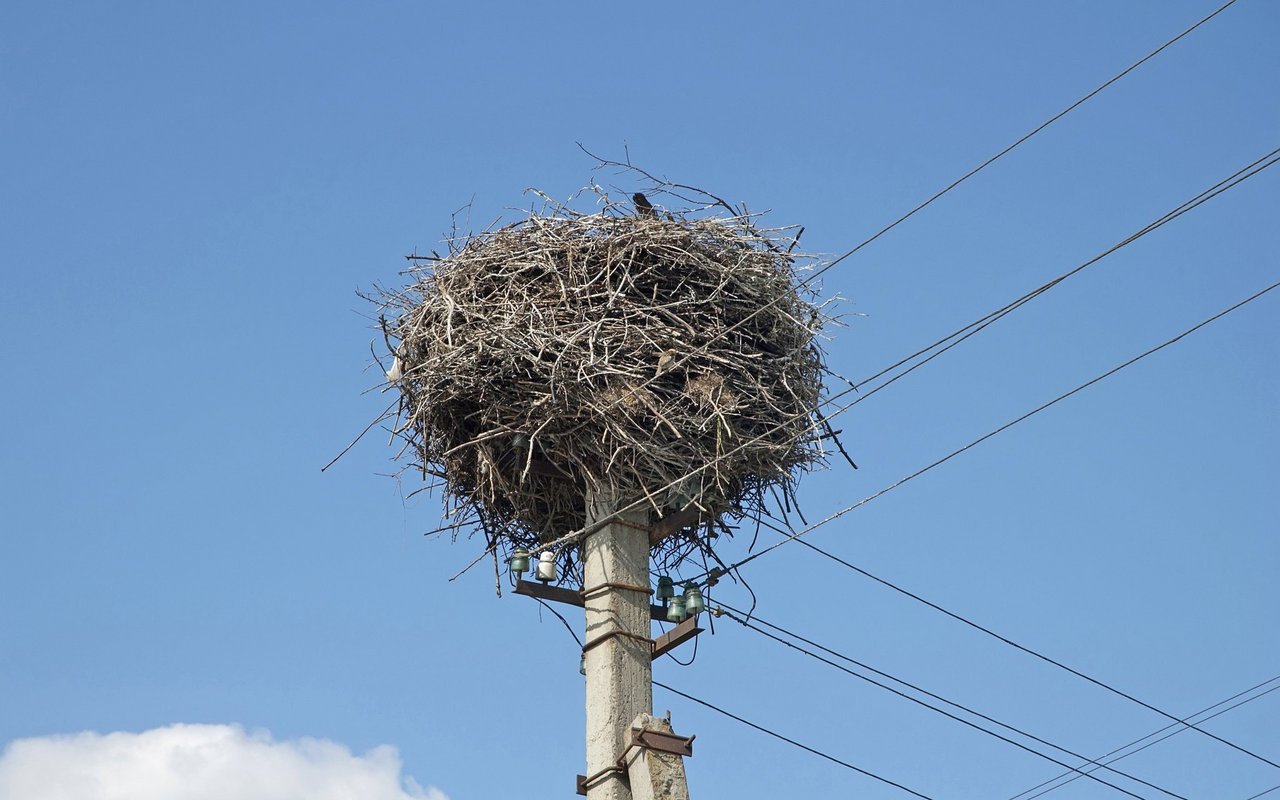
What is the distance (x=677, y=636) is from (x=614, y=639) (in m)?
0.32

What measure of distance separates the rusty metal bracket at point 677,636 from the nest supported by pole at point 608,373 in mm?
577

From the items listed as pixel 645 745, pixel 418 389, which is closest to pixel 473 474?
pixel 418 389

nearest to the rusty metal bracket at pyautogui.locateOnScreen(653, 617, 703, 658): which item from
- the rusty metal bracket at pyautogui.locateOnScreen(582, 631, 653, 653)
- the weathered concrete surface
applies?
the rusty metal bracket at pyautogui.locateOnScreen(582, 631, 653, 653)

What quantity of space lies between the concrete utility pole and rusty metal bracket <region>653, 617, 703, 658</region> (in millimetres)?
63

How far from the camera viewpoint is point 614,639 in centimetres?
823

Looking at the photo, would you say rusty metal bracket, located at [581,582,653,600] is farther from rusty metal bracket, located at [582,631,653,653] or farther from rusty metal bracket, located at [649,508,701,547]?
rusty metal bracket, located at [649,508,701,547]

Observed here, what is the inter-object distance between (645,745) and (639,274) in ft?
9.36

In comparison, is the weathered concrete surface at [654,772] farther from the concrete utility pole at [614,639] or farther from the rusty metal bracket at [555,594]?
the rusty metal bracket at [555,594]

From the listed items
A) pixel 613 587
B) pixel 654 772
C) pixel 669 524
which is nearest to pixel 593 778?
pixel 654 772

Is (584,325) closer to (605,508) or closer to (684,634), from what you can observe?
(605,508)

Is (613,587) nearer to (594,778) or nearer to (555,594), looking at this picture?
(555,594)

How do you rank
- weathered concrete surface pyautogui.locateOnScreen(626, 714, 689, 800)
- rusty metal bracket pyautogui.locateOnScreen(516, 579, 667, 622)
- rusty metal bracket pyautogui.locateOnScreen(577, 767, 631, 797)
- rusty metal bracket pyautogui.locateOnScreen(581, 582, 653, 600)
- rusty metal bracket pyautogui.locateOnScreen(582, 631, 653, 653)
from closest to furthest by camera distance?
weathered concrete surface pyautogui.locateOnScreen(626, 714, 689, 800)
rusty metal bracket pyautogui.locateOnScreen(577, 767, 631, 797)
rusty metal bracket pyautogui.locateOnScreen(582, 631, 653, 653)
rusty metal bracket pyautogui.locateOnScreen(581, 582, 653, 600)
rusty metal bracket pyautogui.locateOnScreen(516, 579, 667, 622)

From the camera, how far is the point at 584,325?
9148mm

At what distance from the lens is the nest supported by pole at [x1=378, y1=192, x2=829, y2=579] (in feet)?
29.1
